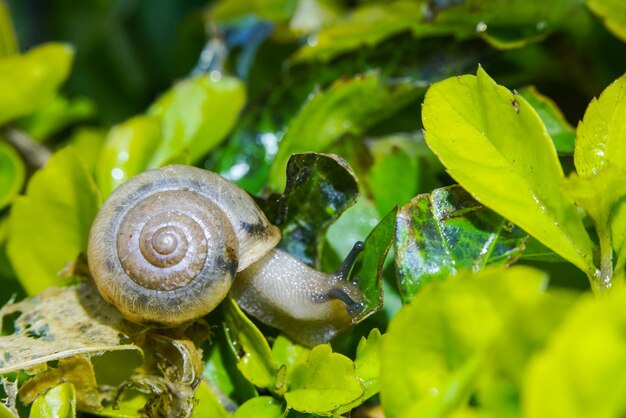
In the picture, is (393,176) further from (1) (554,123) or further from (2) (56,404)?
(2) (56,404)

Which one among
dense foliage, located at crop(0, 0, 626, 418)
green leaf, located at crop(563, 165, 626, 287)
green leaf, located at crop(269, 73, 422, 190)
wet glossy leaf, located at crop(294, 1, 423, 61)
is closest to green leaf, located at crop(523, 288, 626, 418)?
dense foliage, located at crop(0, 0, 626, 418)

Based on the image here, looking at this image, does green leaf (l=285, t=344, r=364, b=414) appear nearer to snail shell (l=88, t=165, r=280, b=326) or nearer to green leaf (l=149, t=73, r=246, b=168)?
snail shell (l=88, t=165, r=280, b=326)

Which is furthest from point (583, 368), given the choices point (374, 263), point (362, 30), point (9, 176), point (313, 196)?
point (9, 176)

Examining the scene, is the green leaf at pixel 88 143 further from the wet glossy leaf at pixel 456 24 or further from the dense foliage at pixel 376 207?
the wet glossy leaf at pixel 456 24

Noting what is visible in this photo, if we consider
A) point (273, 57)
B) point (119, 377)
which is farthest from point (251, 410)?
point (273, 57)

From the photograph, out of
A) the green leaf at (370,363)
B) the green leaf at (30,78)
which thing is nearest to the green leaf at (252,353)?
the green leaf at (370,363)

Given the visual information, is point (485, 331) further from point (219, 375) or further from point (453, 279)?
point (219, 375)
